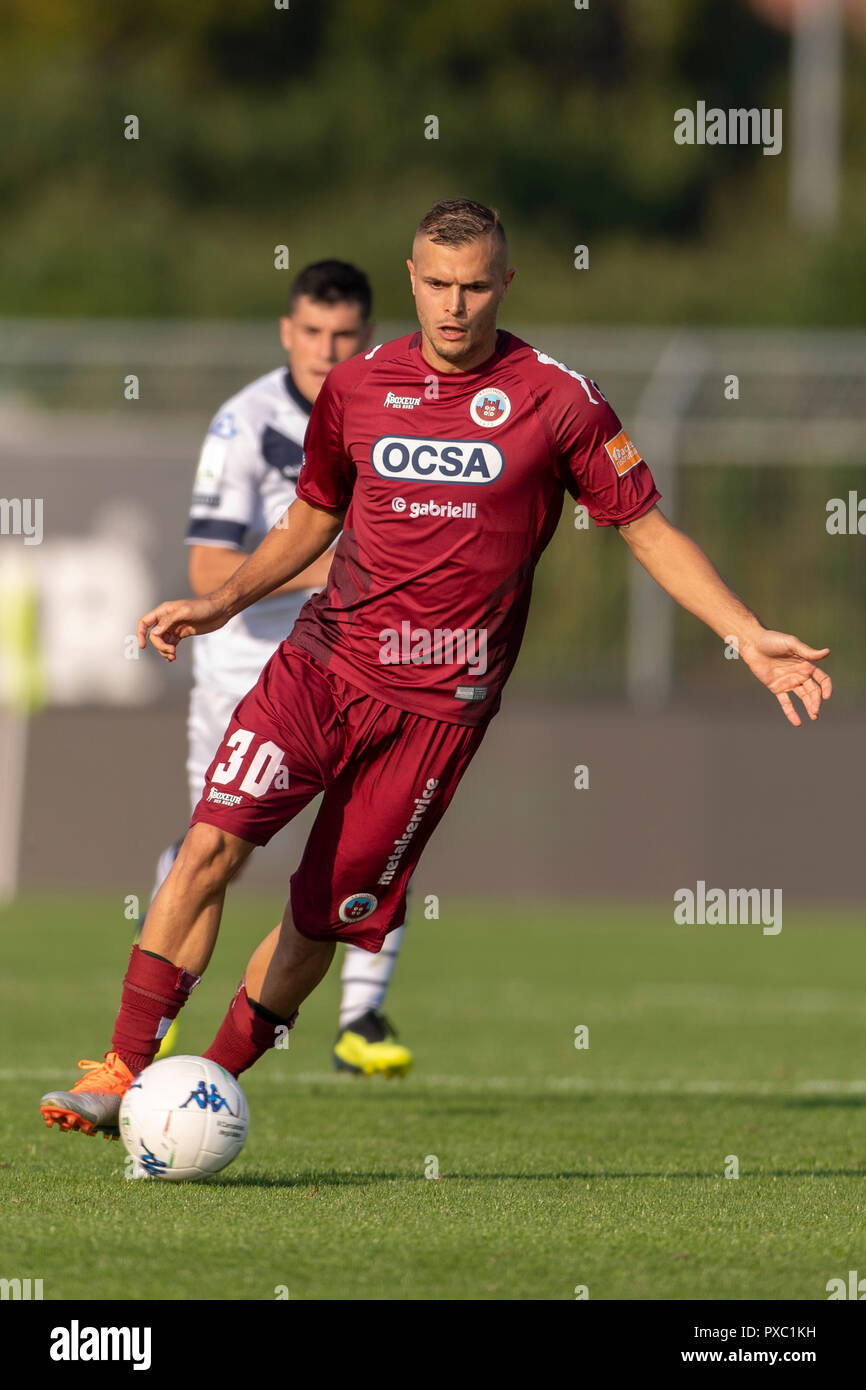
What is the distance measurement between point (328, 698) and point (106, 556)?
13365 mm

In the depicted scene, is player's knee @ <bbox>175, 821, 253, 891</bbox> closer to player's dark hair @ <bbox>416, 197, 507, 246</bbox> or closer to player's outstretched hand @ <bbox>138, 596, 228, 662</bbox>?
player's outstretched hand @ <bbox>138, 596, 228, 662</bbox>

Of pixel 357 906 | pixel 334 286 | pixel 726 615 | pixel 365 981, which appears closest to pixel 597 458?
pixel 726 615

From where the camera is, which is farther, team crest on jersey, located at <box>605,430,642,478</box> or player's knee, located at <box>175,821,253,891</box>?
team crest on jersey, located at <box>605,430,642,478</box>

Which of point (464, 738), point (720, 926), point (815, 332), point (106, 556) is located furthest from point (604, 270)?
point (464, 738)

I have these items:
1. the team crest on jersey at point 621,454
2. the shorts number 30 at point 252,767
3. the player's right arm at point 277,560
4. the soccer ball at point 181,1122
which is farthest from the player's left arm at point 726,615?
the soccer ball at point 181,1122

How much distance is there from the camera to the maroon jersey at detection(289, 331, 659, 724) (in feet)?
18.9

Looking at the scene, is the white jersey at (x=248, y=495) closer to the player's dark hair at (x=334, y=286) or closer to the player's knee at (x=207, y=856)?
the player's dark hair at (x=334, y=286)

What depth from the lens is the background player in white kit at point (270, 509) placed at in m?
8.01

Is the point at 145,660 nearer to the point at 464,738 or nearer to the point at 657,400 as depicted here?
the point at 657,400

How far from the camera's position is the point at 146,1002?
572cm

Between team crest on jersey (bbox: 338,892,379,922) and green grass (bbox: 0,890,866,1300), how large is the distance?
0.67 meters

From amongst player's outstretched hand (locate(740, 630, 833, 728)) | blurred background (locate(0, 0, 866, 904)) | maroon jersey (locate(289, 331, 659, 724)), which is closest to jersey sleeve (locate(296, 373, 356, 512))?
maroon jersey (locate(289, 331, 659, 724))

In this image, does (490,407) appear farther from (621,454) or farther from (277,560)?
(277,560)

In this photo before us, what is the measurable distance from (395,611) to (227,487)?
90.9 inches
